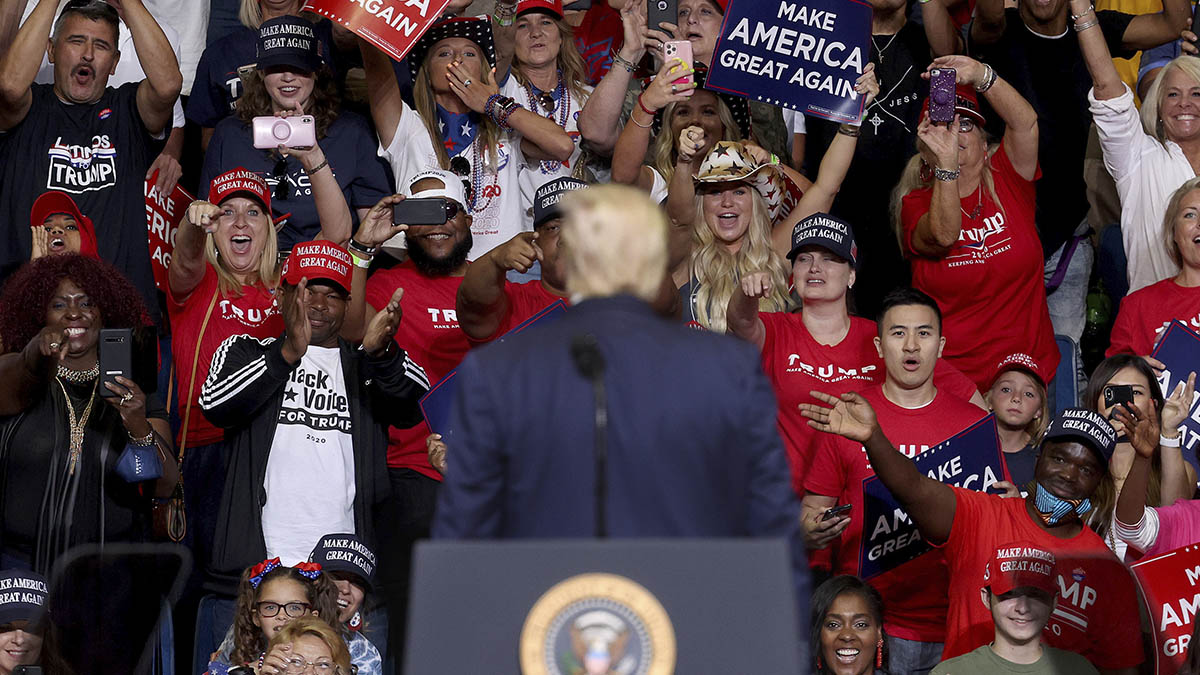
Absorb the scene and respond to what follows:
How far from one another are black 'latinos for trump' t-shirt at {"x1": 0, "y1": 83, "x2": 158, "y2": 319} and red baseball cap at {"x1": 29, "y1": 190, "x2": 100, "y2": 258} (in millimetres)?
180

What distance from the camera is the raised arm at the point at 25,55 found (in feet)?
22.2

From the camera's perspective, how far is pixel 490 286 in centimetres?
586

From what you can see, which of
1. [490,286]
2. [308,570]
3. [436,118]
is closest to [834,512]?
[490,286]

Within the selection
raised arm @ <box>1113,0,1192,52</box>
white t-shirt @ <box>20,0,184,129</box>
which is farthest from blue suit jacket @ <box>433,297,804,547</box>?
raised arm @ <box>1113,0,1192,52</box>

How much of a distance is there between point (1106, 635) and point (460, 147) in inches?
123

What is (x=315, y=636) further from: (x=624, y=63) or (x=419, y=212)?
(x=624, y=63)

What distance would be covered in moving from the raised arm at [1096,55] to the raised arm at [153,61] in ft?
11.9

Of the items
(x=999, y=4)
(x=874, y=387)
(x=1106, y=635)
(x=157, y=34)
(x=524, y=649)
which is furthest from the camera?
(x=999, y=4)

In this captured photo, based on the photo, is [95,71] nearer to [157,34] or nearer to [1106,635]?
[157,34]

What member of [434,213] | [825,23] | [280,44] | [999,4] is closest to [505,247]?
[434,213]

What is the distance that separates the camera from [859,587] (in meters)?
5.61

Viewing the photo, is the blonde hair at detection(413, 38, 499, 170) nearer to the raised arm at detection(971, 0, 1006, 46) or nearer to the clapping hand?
the clapping hand

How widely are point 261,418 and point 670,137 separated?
2198 mm

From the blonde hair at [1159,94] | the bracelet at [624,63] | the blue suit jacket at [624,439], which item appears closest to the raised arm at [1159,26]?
the blonde hair at [1159,94]
